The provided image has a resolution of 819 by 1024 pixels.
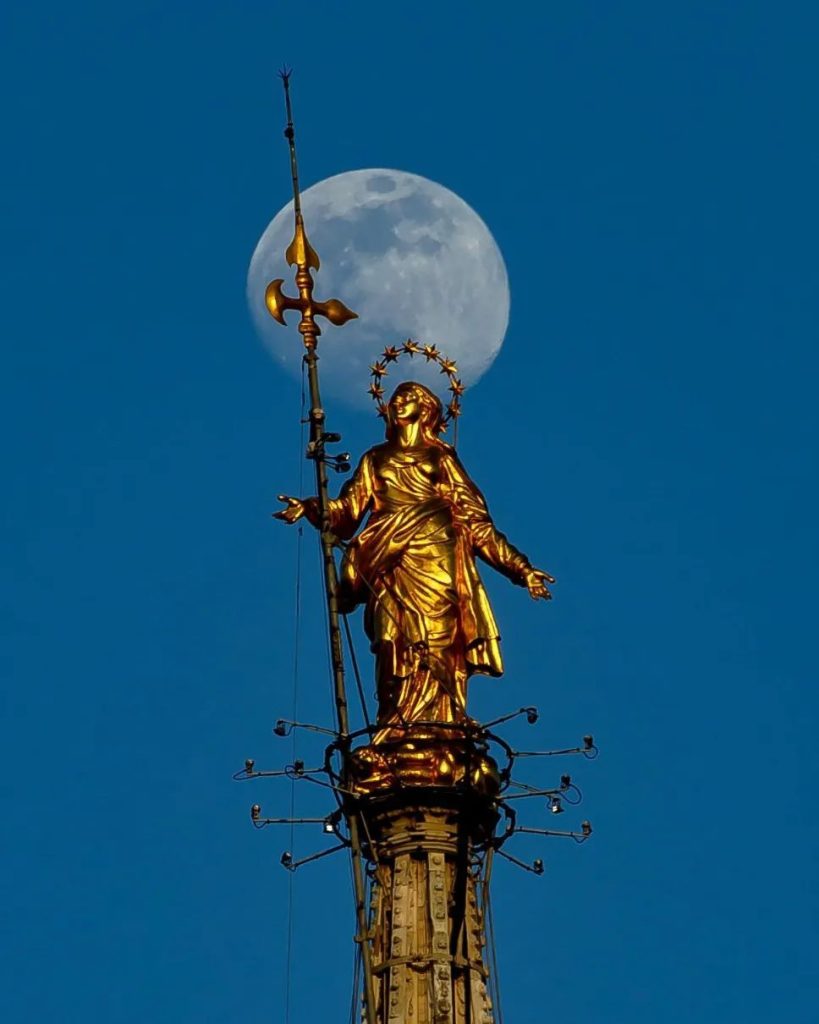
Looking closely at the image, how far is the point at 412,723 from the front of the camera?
220 ft

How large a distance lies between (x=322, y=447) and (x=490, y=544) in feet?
18.1

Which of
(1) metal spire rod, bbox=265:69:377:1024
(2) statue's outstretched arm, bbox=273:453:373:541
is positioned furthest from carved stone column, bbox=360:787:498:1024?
(2) statue's outstretched arm, bbox=273:453:373:541

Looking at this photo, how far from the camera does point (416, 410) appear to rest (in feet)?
237

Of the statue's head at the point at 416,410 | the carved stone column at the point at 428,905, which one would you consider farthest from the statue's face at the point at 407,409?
the carved stone column at the point at 428,905

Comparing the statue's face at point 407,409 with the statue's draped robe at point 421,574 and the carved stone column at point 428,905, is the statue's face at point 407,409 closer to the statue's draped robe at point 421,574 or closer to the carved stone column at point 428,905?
the statue's draped robe at point 421,574

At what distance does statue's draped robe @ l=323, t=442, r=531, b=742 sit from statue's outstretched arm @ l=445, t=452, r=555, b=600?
Answer: 0.02m

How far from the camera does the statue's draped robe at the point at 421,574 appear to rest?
68.2 m

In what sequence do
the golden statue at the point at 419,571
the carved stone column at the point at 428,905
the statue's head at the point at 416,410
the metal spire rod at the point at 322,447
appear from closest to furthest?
the metal spire rod at the point at 322,447 < the carved stone column at the point at 428,905 < the golden statue at the point at 419,571 < the statue's head at the point at 416,410

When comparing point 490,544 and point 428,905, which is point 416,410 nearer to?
point 490,544

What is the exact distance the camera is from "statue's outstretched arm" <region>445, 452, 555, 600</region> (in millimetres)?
70188

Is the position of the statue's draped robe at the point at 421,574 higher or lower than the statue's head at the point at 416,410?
lower

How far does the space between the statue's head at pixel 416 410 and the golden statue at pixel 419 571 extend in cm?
2

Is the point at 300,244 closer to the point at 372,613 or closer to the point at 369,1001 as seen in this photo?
the point at 372,613

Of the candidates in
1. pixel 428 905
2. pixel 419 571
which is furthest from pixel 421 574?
pixel 428 905
